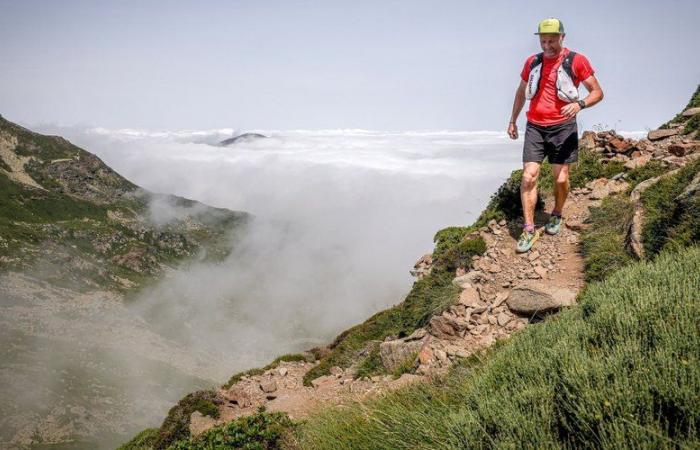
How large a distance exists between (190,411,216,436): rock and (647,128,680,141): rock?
15804 mm

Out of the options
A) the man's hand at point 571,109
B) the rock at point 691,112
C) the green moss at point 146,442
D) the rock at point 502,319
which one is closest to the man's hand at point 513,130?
the man's hand at point 571,109

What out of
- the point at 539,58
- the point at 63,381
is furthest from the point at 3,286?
the point at 539,58

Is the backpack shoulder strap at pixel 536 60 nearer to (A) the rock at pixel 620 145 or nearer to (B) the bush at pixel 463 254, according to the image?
(B) the bush at pixel 463 254

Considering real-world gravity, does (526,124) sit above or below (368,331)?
above

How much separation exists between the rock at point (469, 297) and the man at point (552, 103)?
1924 mm

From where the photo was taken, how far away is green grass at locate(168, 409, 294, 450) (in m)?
7.83

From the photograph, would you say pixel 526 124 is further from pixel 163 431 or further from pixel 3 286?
pixel 3 286

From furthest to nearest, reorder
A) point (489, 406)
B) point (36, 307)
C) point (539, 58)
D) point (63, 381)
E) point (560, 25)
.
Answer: point (36, 307) → point (63, 381) → point (539, 58) → point (560, 25) → point (489, 406)

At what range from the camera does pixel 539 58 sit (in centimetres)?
826

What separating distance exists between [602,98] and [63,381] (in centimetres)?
18656

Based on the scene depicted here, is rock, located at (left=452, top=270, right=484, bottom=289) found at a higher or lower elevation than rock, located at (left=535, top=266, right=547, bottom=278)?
lower

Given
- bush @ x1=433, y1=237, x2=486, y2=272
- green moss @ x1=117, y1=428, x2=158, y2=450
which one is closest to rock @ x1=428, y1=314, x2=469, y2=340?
bush @ x1=433, y1=237, x2=486, y2=272

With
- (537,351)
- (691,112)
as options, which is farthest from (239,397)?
(691,112)

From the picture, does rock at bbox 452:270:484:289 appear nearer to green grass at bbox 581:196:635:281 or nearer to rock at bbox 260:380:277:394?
green grass at bbox 581:196:635:281
